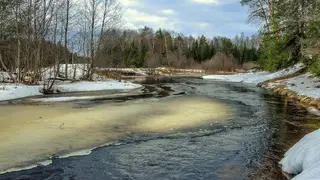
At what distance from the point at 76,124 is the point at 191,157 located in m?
5.45

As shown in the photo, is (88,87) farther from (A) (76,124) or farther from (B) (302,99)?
(A) (76,124)

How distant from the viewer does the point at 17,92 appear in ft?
73.8

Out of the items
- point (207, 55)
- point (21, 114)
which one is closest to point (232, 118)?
point (21, 114)

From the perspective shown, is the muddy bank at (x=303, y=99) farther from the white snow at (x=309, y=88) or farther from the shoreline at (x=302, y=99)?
the white snow at (x=309, y=88)

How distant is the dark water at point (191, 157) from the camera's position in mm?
7578

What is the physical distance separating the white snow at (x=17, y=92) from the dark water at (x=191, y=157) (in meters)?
13.1

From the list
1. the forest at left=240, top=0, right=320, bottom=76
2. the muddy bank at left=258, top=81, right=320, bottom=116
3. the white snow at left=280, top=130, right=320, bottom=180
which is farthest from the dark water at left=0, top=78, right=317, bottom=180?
the forest at left=240, top=0, right=320, bottom=76

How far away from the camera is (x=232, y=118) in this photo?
15.2 m

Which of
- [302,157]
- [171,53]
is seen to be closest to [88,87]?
[302,157]

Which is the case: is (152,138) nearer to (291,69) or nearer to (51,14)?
(51,14)

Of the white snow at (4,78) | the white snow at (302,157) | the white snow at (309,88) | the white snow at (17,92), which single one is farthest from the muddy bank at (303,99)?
the white snow at (4,78)

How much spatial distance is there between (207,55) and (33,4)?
278 ft

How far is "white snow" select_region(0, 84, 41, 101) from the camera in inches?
837

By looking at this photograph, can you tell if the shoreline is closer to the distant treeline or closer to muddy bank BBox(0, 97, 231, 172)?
muddy bank BBox(0, 97, 231, 172)
